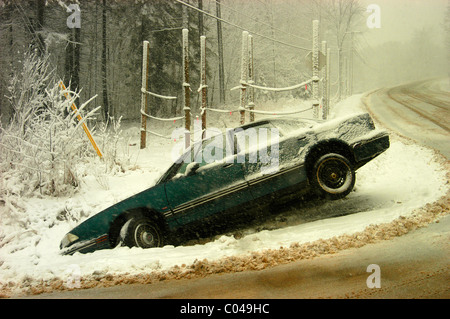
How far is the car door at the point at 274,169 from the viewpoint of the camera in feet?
15.3

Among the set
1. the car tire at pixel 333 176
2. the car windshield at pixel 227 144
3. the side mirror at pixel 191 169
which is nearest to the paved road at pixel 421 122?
the car tire at pixel 333 176

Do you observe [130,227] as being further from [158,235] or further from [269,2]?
[269,2]

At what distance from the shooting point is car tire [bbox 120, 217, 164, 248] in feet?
15.1

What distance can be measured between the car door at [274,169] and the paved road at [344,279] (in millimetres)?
1392

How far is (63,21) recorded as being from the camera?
76.7 feet

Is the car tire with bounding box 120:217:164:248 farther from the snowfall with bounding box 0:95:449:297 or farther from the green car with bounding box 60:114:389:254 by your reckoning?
the snowfall with bounding box 0:95:449:297

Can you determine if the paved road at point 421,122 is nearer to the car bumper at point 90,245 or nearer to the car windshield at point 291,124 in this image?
the car windshield at point 291,124

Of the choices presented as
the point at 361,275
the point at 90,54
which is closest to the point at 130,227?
the point at 361,275

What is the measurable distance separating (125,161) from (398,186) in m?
6.66

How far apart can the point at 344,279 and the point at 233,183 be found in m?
2.15

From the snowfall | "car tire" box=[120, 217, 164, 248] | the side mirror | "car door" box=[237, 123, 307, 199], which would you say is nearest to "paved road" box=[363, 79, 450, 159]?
the snowfall

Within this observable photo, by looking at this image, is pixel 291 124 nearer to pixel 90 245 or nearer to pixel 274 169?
pixel 274 169

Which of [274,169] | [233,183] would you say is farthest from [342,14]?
[233,183]

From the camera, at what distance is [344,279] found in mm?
2807
